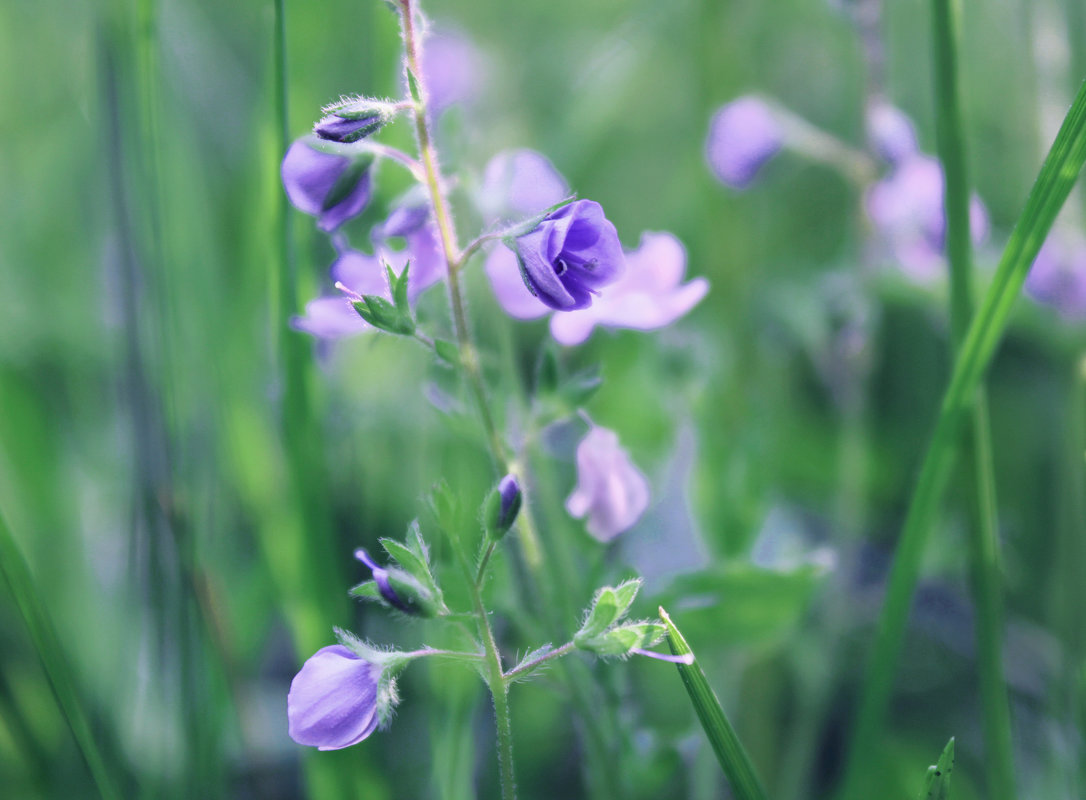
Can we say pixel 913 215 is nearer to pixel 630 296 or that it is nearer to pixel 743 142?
pixel 743 142

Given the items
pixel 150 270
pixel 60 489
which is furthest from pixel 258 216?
pixel 60 489

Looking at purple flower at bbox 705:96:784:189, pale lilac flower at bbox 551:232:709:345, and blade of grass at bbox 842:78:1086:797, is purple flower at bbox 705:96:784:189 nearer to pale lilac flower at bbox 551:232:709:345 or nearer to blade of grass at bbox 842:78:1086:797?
pale lilac flower at bbox 551:232:709:345

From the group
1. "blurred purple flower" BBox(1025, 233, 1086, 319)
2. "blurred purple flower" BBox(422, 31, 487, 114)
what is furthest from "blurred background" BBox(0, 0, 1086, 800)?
"blurred purple flower" BBox(422, 31, 487, 114)

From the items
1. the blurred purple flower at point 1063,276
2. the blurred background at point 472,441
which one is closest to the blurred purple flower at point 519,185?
the blurred background at point 472,441

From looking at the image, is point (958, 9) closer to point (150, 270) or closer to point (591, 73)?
point (591, 73)

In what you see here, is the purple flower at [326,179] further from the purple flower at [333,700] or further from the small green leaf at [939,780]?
the small green leaf at [939,780]
